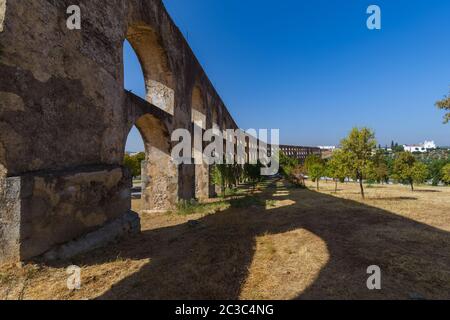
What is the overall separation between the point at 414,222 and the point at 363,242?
340 cm

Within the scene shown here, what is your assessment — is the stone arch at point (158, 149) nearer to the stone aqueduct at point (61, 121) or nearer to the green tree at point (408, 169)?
the stone aqueduct at point (61, 121)

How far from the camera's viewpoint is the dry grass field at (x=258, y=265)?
3156 millimetres

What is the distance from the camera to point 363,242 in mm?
5219

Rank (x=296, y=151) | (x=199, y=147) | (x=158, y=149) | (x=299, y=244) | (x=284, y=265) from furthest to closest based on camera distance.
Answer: (x=296, y=151), (x=199, y=147), (x=158, y=149), (x=299, y=244), (x=284, y=265)

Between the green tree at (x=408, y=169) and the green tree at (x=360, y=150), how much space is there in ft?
41.4

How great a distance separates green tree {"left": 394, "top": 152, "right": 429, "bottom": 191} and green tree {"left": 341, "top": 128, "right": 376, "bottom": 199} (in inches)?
497

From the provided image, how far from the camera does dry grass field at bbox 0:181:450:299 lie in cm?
316

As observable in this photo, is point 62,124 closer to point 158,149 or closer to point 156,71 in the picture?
point 158,149

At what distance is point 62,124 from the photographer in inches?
167

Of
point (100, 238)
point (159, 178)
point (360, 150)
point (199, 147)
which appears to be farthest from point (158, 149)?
point (360, 150)

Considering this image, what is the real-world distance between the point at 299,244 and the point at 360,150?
10003 mm
